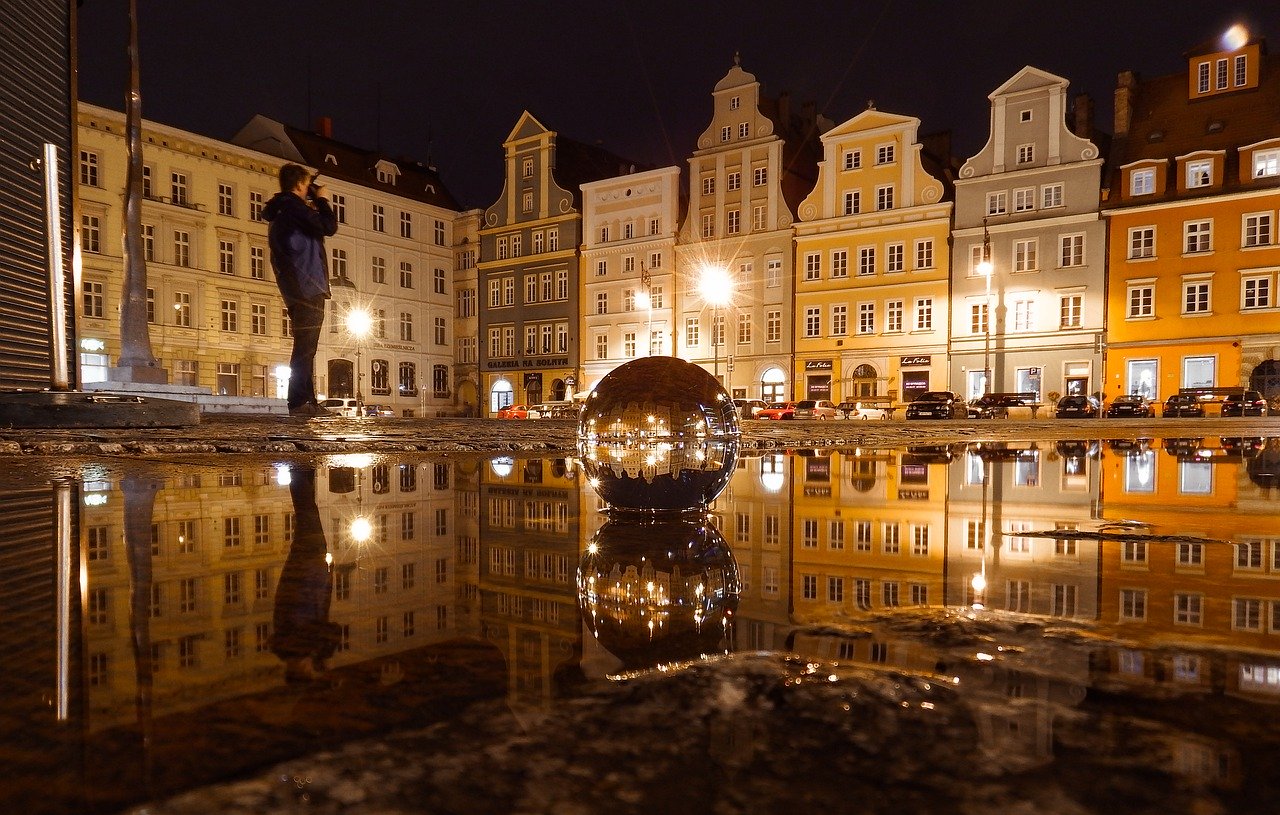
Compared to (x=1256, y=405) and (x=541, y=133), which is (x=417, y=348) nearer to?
(x=541, y=133)

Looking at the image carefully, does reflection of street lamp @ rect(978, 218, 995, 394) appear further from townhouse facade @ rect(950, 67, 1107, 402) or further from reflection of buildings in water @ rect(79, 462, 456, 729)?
reflection of buildings in water @ rect(79, 462, 456, 729)

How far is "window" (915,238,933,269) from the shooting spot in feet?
113

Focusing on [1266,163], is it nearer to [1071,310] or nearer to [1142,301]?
[1142,301]

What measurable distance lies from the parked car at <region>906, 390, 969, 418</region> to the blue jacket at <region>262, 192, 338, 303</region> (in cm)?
2548

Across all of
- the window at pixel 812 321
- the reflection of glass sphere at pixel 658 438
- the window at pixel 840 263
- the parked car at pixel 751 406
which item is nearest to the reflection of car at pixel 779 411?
the parked car at pixel 751 406

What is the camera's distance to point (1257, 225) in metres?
30.2

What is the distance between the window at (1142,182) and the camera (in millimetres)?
31734

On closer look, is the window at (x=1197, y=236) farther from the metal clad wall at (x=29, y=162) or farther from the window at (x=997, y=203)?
the metal clad wall at (x=29, y=162)

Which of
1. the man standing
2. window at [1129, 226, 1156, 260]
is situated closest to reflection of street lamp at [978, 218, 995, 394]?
window at [1129, 226, 1156, 260]

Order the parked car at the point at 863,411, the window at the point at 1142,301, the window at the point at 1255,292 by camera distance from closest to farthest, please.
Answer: the window at the point at 1255,292
the window at the point at 1142,301
the parked car at the point at 863,411

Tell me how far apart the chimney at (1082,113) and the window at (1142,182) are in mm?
2867

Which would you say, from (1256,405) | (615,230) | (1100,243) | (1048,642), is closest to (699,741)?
(1048,642)

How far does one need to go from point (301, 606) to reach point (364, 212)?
4529cm

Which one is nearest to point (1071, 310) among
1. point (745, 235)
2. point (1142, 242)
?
point (1142, 242)
